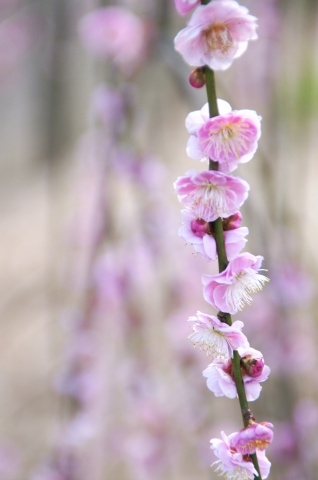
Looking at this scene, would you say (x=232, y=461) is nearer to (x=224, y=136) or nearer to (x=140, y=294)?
(x=224, y=136)

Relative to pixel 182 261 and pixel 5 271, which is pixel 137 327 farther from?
pixel 5 271

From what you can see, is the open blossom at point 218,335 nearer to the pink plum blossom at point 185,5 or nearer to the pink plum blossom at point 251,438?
the pink plum blossom at point 251,438

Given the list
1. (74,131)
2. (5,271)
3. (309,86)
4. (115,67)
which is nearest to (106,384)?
(115,67)

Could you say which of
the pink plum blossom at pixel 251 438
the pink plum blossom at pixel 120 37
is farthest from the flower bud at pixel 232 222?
the pink plum blossom at pixel 120 37

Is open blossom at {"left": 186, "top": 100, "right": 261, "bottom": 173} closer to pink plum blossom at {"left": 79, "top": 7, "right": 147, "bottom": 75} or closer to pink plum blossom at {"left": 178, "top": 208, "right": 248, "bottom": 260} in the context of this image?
pink plum blossom at {"left": 178, "top": 208, "right": 248, "bottom": 260}

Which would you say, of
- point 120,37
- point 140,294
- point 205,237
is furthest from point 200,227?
point 140,294

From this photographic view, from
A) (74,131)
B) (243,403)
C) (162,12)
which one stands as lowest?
(243,403)
